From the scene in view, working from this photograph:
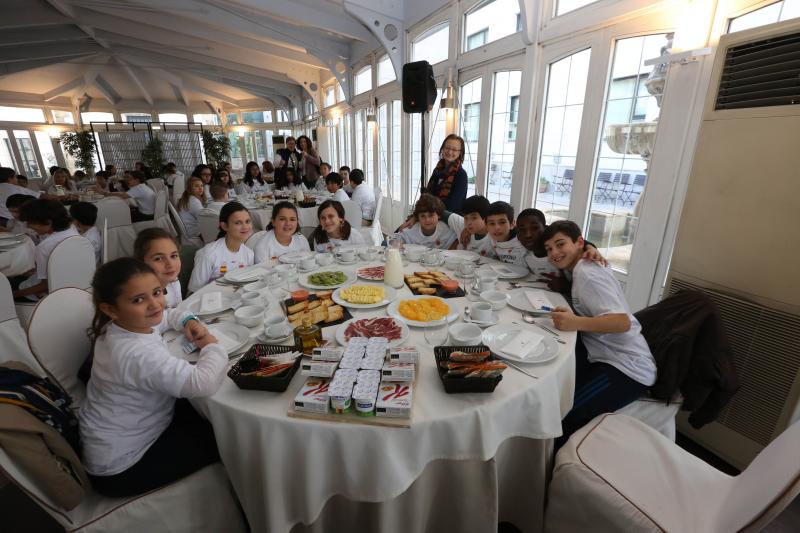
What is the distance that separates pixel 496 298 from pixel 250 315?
3.86 feet

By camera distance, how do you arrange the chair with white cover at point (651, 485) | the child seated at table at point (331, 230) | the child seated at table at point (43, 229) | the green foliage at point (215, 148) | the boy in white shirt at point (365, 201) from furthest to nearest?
the green foliage at point (215, 148), the boy in white shirt at point (365, 201), the child seated at table at point (331, 230), the child seated at table at point (43, 229), the chair with white cover at point (651, 485)

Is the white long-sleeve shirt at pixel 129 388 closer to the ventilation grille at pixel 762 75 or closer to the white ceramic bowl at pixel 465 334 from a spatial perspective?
the white ceramic bowl at pixel 465 334

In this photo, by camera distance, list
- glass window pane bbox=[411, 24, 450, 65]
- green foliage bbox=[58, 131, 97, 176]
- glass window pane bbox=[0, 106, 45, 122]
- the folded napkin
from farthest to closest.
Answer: green foliage bbox=[58, 131, 97, 176] → glass window pane bbox=[0, 106, 45, 122] → glass window pane bbox=[411, 24, 450, 65] → the folded napkin

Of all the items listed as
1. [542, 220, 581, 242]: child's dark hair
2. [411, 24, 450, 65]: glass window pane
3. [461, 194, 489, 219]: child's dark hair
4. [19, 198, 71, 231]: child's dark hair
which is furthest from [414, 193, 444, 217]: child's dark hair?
[411, 24, 450, 65]: glass window pane

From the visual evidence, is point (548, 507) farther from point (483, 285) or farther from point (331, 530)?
point (483, 285)

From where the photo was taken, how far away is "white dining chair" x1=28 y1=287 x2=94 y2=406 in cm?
129

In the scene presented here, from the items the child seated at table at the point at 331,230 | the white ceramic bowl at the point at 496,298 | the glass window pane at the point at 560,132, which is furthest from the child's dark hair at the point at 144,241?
the glass window pane at the point at 560,132

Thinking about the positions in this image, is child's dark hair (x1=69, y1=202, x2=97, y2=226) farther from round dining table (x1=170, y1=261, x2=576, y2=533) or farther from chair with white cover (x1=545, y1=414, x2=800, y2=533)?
chair with white cover (x1=545, y1=414, x2=800, y2=533)

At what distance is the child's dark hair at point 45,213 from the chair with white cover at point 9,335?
94 cm

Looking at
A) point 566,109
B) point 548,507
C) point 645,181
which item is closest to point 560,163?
point 566,109

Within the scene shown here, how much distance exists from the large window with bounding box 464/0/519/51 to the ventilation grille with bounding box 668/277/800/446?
3.51m

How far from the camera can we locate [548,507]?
1.31 metres

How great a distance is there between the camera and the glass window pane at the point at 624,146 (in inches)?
103

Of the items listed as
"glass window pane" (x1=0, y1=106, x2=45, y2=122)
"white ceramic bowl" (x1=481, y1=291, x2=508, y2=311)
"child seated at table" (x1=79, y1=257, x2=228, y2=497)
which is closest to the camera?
"child seated at table" (x1=79, y1=257, x2=228, y2=497)
